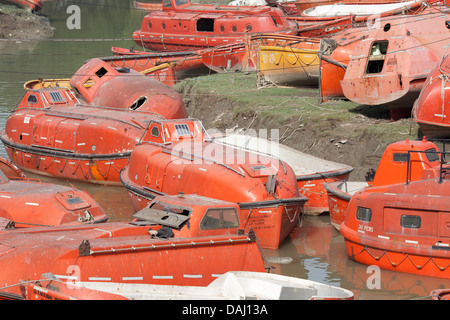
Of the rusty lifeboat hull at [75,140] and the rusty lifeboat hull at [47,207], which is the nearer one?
the rusty lifeboat hull at [47,207]

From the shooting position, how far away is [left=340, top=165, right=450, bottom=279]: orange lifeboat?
51.1ft

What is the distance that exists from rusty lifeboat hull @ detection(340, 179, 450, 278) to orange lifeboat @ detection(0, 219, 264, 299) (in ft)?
10.3

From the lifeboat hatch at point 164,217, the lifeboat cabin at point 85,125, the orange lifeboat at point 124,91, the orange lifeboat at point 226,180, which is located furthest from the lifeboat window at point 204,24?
the lifeboat hatch at point 164,217

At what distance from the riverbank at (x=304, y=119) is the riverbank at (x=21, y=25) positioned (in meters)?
31.2

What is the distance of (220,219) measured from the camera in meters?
15.2

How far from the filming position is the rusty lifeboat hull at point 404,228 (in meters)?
15.6

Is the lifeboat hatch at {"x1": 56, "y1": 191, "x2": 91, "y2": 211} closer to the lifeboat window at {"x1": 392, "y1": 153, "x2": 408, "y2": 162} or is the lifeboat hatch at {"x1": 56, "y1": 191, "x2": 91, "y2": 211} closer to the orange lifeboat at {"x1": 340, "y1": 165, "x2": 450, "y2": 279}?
the orange lifeboat at {"x1": 340, "y1": 165, "x2": 450, "y2": 279}

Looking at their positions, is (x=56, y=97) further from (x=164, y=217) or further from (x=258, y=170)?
(x=164, y=217)

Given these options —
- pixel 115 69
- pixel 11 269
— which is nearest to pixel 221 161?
pixel 11 269

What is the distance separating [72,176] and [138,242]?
12186 millimetres

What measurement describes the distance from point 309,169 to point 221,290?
9.84 metres

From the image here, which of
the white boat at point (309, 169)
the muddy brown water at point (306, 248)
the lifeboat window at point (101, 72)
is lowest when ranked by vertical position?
the muddy brown water at point (306, 248)

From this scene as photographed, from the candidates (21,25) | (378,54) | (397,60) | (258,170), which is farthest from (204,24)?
(258,170)

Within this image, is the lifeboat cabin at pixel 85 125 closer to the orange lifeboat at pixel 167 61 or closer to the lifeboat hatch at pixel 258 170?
the lifeboat hatch at pixel 258 170
